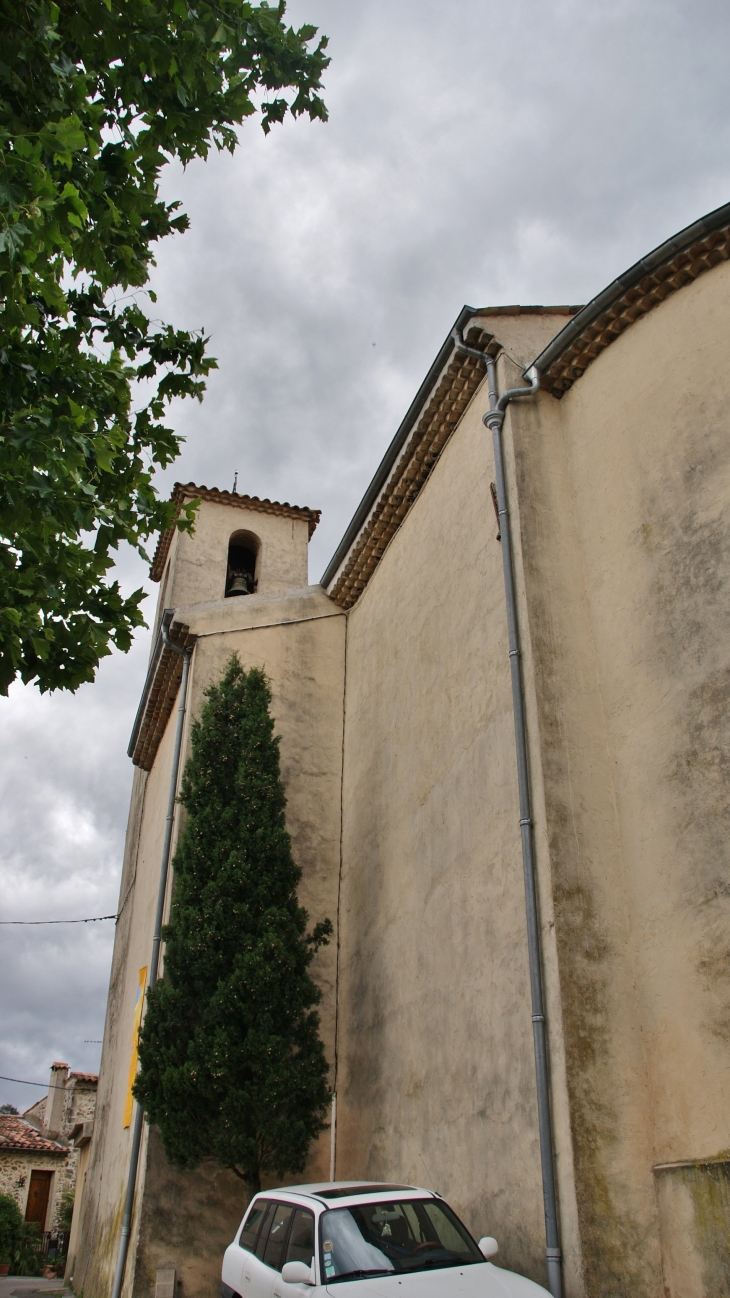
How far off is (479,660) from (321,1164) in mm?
6090

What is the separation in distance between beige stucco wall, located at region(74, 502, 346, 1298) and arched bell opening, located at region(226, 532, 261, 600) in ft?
13.1

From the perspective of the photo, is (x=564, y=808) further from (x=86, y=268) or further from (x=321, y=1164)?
(x=321, y=1164)

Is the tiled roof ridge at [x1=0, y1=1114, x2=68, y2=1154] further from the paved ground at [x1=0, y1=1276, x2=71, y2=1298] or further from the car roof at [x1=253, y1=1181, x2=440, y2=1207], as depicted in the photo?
the car roof at [x1=253, y1=1181, x2=440, y2=1207]

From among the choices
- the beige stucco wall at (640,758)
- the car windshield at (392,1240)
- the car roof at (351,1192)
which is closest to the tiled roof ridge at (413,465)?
the beige stucco wall at (640,758)

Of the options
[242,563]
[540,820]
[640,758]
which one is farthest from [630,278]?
[242,563]

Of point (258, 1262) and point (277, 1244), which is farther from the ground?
point (277, 1244)

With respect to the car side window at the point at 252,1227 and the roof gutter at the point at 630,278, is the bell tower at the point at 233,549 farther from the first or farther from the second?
the car side window at the point at 252,1227

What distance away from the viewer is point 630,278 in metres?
8.47

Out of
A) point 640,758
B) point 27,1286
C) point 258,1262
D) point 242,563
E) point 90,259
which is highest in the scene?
point 242,563

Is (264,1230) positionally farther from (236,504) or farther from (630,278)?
(236,504)

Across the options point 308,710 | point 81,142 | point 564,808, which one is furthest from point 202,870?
point 81,142

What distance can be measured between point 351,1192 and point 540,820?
2.93m

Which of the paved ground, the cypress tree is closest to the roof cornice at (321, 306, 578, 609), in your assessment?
the cypress tree

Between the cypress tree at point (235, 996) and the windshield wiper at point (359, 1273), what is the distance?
3.78 m
